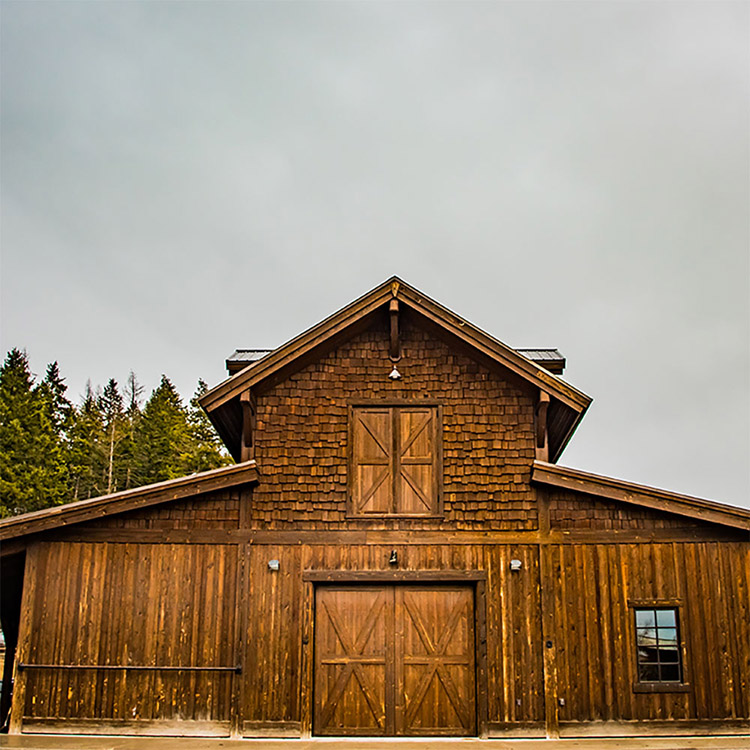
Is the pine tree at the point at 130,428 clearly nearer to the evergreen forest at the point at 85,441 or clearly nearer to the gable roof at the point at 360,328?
the evergreen forest at the point at 85,441

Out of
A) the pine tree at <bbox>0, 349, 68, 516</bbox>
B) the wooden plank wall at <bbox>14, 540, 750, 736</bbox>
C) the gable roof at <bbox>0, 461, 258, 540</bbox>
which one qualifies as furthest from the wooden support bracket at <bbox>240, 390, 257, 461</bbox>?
the pine tree at <bbox>0, 349, 68, 516</bbox>

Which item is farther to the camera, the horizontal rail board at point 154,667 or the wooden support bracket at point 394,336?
the wooden support bracket at point 394,336

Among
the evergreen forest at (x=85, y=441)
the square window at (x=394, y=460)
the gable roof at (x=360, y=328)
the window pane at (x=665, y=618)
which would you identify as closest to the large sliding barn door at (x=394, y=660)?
the square window at (x=394, y=460)

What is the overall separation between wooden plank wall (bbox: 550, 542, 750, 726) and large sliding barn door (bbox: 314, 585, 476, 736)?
1.42 meters

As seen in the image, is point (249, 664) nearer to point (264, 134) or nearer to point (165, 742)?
point (165, 742)

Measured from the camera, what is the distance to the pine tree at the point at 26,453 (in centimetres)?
3462

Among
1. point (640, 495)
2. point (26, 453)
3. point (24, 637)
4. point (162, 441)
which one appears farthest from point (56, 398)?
point (640, 495)

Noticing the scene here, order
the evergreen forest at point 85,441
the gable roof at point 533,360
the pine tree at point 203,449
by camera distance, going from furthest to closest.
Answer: the pine tree at point 203,449
the evergreen forest at point 85,441
the gable roof at point 533,360

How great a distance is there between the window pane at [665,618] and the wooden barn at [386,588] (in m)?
0.02

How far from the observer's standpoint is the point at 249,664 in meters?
11.6

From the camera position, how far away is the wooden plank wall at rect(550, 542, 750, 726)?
37.3 feet

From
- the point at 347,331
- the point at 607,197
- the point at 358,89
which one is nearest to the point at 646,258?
the point at 607,197

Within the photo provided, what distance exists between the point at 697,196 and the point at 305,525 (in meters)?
23.4

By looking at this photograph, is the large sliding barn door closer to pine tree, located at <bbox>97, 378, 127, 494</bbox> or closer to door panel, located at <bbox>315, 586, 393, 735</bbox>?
door panel, located at <bbox>315, 586, 393, 735</bbox>
